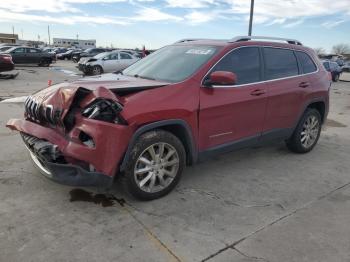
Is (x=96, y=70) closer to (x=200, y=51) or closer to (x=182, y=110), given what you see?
(x=200, y=51)

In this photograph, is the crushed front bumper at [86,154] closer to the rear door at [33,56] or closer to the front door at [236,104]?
the front door at [236,104]

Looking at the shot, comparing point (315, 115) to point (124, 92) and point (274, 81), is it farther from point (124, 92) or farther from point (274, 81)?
point (124, 92)

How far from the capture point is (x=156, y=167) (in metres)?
3.88

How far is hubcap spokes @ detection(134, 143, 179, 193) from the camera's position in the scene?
377 cm

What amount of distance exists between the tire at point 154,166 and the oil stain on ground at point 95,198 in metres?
0.24

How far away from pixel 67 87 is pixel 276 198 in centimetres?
265

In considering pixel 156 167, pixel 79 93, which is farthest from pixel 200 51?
pixel 79 93

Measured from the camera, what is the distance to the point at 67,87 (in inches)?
146

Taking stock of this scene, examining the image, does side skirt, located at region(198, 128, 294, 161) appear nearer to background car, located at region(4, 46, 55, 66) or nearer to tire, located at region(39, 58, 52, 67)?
background car, located at region(4, 46, 55, 66)

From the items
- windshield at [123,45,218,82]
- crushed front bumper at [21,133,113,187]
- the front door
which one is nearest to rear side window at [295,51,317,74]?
the front door

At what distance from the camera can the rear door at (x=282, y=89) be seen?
503 cm

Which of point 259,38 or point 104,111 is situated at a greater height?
point 259,38

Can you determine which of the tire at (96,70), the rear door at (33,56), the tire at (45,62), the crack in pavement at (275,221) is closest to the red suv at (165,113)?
the crack in pavement at (275,221)

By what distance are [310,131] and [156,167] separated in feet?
10.8
